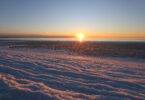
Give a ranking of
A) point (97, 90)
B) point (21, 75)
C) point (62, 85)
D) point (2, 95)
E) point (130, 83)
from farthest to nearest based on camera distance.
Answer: point (21, 75)
point (130, 83)
point (62, 85)
point (97, 90)
point (2, 95)

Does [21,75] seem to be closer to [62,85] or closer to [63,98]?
[62,85]

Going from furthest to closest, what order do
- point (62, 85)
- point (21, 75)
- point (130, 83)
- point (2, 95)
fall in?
point (21, 75) < point (130, 83) < point (62, 85) < point (2, 95)

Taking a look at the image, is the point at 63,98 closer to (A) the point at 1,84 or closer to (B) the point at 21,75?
(A) the point at 1,84

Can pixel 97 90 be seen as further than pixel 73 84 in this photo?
No

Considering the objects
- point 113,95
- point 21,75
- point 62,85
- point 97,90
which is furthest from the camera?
point 21,75

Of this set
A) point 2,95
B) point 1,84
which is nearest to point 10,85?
point 1,84

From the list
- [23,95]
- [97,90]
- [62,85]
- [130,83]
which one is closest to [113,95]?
[97,90]

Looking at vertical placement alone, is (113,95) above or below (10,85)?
below

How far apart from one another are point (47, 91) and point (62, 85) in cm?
58

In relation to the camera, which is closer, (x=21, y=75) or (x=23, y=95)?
(x=23, y=95)

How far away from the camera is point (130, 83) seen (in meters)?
3.98

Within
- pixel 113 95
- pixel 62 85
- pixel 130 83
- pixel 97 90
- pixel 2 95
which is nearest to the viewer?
pixel 2 95

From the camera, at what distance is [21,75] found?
4.43 meters

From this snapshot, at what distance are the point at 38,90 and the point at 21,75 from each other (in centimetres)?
151
